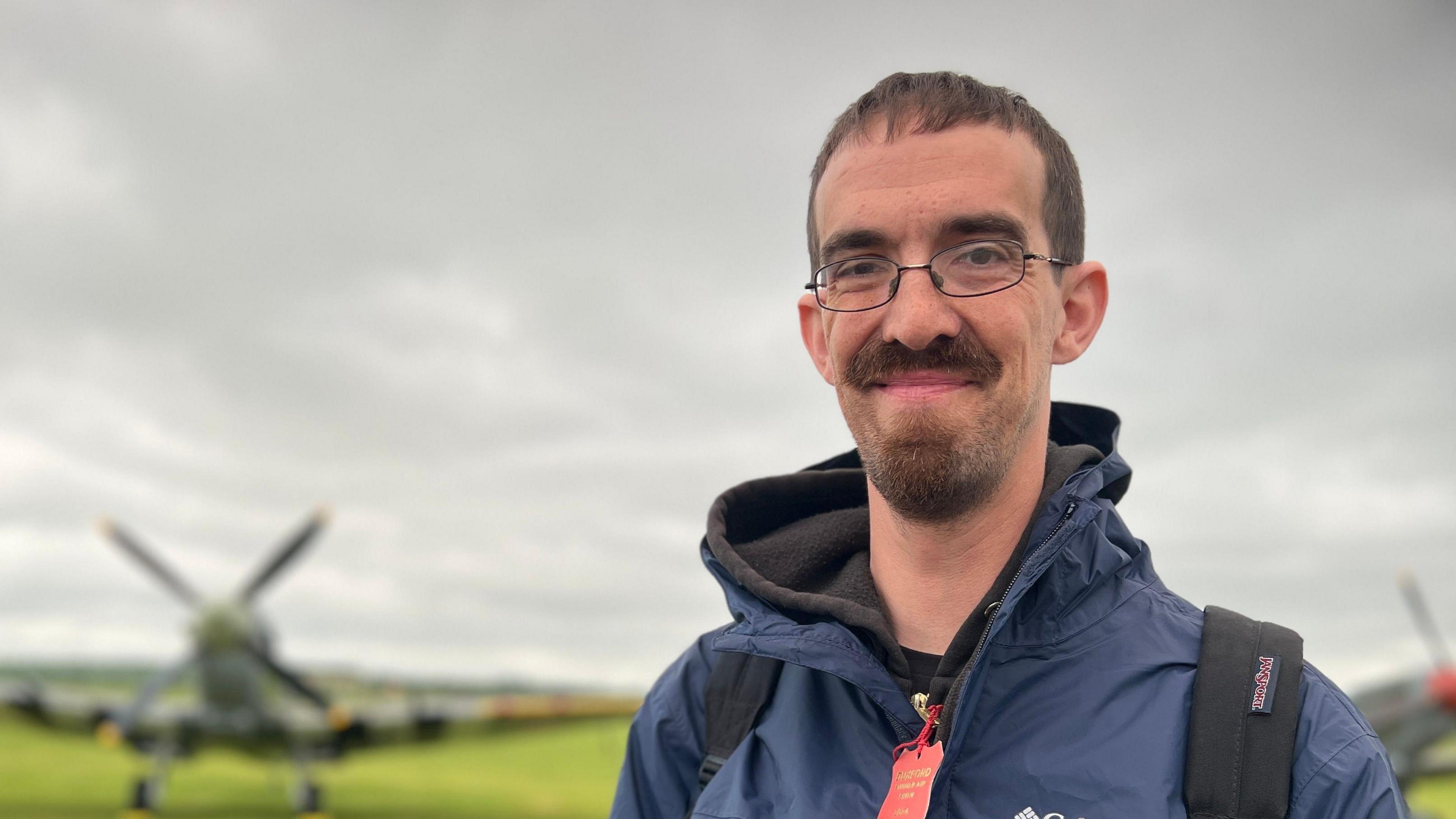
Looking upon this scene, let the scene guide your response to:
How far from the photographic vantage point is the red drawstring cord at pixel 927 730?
2119 millimetres

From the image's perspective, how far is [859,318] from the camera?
2.31 m

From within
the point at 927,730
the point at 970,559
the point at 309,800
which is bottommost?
the point at 309,800

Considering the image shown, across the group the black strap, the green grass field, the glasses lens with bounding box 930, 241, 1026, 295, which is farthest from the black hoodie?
the green grass field

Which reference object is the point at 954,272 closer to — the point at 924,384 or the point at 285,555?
the point at 924,384

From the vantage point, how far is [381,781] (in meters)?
60.2

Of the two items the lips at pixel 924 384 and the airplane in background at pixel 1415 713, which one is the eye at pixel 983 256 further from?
the airplane in background at pixel 1415 713

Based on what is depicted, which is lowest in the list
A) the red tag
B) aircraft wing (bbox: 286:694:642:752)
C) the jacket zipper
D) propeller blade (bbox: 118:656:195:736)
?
aircraft wing (bbox: 286:694:642:752)

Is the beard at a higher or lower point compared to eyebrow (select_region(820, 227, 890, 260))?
lower

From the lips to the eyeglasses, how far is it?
0.18m

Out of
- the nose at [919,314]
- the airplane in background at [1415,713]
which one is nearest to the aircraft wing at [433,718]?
the airplane in background at [1415,713]

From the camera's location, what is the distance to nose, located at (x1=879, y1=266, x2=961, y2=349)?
7.14ft

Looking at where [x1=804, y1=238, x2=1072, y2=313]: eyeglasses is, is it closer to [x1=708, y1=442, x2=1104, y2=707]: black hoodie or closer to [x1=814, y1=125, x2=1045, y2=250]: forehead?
[x1=814, y1=125, x2=1045, y2=250]: forehead

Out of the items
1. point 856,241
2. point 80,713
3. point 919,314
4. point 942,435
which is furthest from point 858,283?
point 80,713

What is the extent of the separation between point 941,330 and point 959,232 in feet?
0.85
